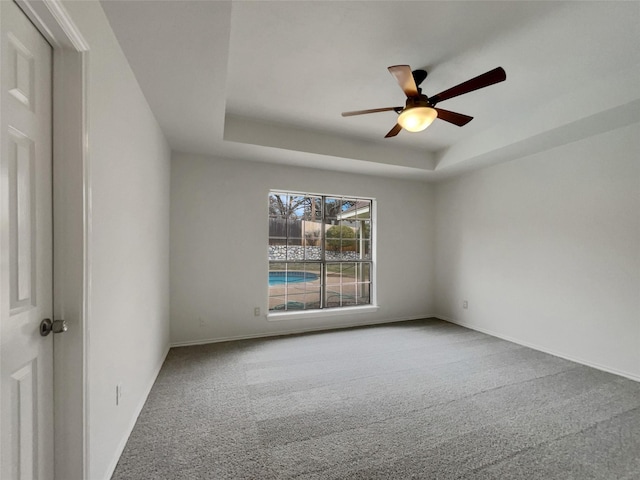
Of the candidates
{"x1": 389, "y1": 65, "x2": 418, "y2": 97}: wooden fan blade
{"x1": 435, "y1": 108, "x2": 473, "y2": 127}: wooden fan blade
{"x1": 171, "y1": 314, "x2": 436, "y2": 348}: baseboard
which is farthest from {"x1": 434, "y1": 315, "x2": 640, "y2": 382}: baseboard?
{"x1": 389, "y1": 65, "x2": 418, "y2": 97}: wooden fan blade

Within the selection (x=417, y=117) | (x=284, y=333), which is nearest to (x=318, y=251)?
(x=284, y=333)

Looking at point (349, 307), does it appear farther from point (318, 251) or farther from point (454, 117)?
point (454, 117)

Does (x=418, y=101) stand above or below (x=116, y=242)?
above

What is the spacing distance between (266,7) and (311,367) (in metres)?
2.89

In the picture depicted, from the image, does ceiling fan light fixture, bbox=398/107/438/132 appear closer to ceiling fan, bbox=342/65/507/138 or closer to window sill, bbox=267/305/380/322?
ceiling fan, bbox=342/65/507/138

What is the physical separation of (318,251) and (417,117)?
7.94 ft

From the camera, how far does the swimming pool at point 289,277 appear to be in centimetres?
383

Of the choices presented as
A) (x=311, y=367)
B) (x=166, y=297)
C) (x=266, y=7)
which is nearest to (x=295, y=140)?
(x=266, y=7)

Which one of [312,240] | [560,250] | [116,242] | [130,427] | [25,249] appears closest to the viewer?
[25,249]

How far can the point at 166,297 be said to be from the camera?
9.84 feet

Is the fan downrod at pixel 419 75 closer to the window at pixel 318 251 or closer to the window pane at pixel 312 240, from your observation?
the window at pixel 318 251

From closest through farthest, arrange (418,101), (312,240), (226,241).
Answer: (418,101) < (226,241) < (312,240)

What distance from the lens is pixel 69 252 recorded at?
1116mm

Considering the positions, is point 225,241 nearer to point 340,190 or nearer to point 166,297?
point 166,297
